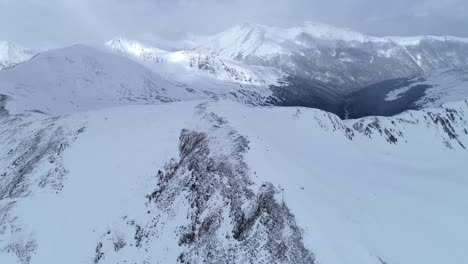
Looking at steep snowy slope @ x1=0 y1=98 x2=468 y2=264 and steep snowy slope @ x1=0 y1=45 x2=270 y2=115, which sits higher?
steep snowy slope @ x1=0 y1=98 x2=468 y2=264

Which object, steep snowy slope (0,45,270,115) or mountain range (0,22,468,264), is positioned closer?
mountain range (0,22,468,264)

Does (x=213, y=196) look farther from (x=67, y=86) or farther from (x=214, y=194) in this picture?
(x=67, y=86)

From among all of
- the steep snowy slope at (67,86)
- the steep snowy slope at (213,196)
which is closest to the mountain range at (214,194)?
the steep snowy slope at (213,196)

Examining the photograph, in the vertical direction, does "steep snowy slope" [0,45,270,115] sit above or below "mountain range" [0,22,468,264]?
below

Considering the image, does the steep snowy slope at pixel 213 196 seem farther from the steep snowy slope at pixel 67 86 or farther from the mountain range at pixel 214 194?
the steep snowy slope at pixel 67 86

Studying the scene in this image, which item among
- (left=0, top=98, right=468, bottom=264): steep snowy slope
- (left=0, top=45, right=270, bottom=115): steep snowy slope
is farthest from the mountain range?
(left=0, top=45, right=270, bottom=115): steep snowy slope

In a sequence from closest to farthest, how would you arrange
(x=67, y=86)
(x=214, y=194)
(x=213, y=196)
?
(x=213, y=196) → (x=214, y=194) → (x=67, y=86)

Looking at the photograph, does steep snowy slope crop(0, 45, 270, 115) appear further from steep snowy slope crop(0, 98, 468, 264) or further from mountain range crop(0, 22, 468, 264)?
steep snowy slope crop(0, 98, 468, 264)

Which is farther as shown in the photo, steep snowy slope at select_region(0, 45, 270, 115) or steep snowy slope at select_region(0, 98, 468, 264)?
steep snowy slope at select_region(0, 45, 270, 115)

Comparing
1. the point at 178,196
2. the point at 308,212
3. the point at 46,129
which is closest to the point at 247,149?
the point at 178,196

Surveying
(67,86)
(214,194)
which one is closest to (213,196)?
(214,194)
